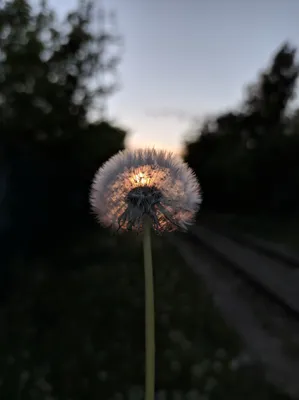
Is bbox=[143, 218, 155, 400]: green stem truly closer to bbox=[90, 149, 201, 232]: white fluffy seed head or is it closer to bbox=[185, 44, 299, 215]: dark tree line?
bbox=[90, 149, 201, 232]: white fluffy seed head

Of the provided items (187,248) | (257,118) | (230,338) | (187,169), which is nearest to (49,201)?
(187,248)

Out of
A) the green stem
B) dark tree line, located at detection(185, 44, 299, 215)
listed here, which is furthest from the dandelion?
dark tree line, located at detection(185, 44, 299, 215)

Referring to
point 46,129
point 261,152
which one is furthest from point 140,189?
point 261,152

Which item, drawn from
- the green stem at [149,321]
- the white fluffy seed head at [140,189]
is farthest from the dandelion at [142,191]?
the green stem at [149,321]

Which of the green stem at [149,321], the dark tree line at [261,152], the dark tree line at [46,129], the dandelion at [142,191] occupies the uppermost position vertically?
the dark tree line at [261,152]

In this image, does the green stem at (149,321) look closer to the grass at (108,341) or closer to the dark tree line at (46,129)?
the grass at (108,341)
